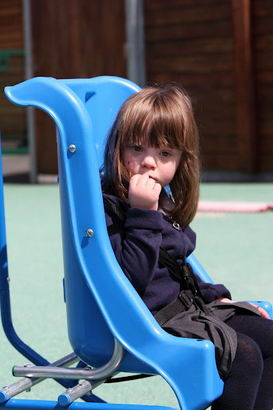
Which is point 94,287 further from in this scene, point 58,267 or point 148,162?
point 58,267

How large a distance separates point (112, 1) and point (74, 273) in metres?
7.94

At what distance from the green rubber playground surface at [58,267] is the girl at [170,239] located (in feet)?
2.17

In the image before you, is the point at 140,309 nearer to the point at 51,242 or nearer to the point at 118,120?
the point at 118,120

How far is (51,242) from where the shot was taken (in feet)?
19.3

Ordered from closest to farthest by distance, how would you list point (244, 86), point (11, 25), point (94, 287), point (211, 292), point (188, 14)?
point (94, 287)
point (211, 292)
point (244, 86)
point (188, 14)
point (11, 25)

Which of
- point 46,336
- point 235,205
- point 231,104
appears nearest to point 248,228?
point 235,205

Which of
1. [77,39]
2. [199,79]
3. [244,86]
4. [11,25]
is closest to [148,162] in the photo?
[244,86]

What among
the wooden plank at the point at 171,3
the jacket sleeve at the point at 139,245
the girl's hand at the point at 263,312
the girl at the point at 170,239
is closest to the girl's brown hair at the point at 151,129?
the girl at the point at 170,239

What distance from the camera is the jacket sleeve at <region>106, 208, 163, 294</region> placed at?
6.72ft

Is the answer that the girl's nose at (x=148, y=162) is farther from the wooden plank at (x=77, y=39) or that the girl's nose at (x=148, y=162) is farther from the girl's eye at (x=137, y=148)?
the wooden plank at (x=77, y=39)

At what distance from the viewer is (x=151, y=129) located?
7.13ft

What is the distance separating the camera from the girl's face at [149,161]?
2193 millimetres

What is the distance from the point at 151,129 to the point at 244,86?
7.23 m

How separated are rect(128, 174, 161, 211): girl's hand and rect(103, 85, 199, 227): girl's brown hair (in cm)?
7
